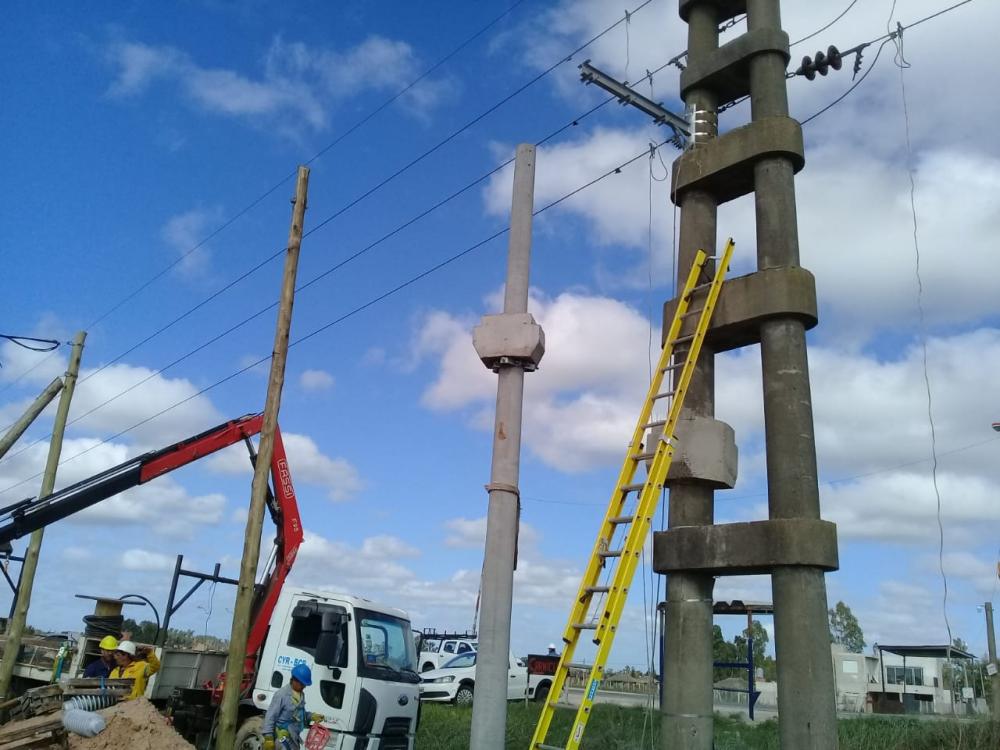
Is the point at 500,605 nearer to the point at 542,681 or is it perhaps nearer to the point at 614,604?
the point at 614,604

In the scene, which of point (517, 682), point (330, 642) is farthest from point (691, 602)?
point (517, 682)

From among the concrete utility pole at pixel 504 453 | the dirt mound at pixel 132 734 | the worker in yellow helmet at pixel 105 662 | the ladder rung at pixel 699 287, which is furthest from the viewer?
the worker in yellow helmet at pixel 105 662

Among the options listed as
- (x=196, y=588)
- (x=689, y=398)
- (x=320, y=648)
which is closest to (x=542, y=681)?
(x=196, y=588)

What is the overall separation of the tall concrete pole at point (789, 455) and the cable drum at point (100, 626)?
34.5 ft

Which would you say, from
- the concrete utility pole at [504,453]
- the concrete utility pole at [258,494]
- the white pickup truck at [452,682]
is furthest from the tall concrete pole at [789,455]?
the white pickup truck at [452,682]

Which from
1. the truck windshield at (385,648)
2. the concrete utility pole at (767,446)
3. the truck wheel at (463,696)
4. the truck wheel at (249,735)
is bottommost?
the truck wheel at (249,735)

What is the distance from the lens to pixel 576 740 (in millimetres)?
6832

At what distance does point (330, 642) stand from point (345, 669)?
17.0 inches

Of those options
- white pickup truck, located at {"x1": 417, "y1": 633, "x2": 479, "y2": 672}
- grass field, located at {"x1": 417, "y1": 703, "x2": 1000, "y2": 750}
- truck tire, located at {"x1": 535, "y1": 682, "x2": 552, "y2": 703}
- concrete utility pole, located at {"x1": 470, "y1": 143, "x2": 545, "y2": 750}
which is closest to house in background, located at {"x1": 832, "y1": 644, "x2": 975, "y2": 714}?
truck tire, located at {"x1": 535, "y1": 682, "x2": 552, "y2": 703}

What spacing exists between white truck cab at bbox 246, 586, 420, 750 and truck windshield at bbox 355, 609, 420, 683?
0.01 metres

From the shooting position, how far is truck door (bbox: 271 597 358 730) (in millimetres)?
10305

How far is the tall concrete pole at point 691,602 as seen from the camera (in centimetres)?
819

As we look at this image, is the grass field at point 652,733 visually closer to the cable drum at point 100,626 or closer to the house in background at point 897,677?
the cable drum at point 100,626

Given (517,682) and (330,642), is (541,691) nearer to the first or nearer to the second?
(517,682)
